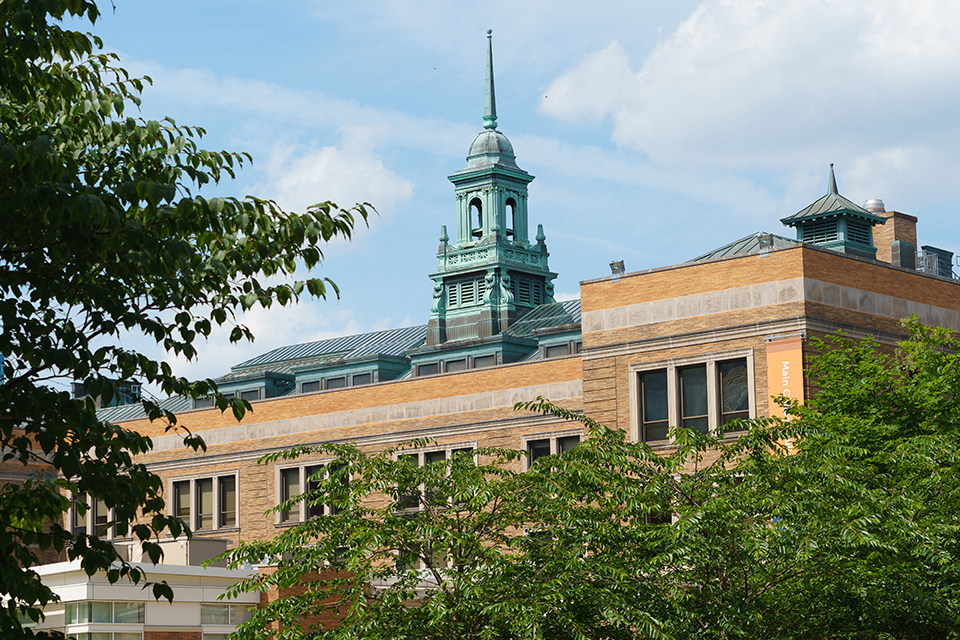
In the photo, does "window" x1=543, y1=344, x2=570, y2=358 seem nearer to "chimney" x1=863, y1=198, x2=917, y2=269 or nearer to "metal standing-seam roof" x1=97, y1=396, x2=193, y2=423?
"chimney" x1=863, y1=198, x2=917, y2=269

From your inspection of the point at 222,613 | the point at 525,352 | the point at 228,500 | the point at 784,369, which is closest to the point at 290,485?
the point at 228,500

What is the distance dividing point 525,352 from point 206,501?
708 inches

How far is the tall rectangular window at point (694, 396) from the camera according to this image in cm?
4072

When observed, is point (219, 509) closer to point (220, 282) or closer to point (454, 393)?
point (454, 393)

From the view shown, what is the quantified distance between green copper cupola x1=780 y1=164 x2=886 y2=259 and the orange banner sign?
14614 millimetres

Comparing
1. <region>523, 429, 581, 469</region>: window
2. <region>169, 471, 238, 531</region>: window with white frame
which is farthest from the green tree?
<region>169, 471, 238, 531</region>: window with white frame

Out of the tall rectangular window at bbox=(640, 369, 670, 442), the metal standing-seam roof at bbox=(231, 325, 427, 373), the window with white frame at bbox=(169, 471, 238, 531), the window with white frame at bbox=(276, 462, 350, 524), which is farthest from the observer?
the metal standing-seam roof at bbox=(231, 325, 427, 373)

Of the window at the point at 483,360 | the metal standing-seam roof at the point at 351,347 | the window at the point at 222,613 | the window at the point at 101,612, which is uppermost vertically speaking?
the metal standing-seam roof at the point at 351,347

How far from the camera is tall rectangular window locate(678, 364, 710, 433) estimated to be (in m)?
40.7

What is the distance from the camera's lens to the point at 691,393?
41250 mm

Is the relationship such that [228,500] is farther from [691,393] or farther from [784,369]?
[784,369]

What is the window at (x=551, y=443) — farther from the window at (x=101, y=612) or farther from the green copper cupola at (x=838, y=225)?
the window at (x=101, y=612)

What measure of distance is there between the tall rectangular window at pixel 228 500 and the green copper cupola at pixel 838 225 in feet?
87.0

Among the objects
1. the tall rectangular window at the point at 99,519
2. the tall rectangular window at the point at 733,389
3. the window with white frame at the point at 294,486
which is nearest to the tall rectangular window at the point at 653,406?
the tall rectangular window at the point at 733,389
